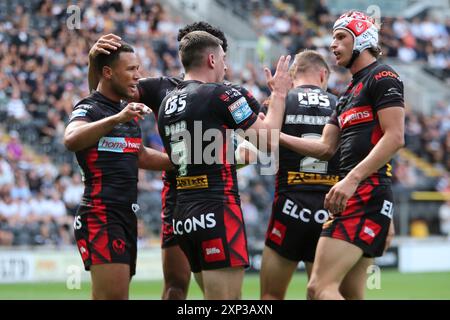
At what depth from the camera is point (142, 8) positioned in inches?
994

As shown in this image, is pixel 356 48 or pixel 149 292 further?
pixel 149 292

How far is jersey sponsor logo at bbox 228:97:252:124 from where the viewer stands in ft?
23.6

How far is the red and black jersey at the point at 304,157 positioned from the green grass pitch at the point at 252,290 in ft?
19.6

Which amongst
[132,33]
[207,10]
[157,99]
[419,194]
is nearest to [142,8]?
[132,33]

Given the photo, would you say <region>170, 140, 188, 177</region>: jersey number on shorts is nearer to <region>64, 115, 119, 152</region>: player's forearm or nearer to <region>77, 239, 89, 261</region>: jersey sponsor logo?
<region>64, 115, 119, 152</region>: player's forearm

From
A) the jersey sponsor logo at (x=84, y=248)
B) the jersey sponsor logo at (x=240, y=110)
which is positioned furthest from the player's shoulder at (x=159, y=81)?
the jersey sponsor logo at (x=84, y=248)

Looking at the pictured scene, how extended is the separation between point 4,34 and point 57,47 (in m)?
1.27

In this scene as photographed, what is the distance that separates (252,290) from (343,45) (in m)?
9.32

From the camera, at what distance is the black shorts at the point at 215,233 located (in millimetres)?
7199

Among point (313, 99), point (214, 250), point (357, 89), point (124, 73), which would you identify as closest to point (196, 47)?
point (124, 73)

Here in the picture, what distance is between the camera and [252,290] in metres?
16.5

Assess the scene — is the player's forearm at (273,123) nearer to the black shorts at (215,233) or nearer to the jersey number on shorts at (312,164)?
the black shorts at (215,233)

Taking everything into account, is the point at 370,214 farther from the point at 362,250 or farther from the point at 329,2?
the point at 329,2

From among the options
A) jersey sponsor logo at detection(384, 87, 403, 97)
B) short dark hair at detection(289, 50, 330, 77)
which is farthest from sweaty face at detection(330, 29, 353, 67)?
short dark hair at detection(289, 50, 330, 77)
